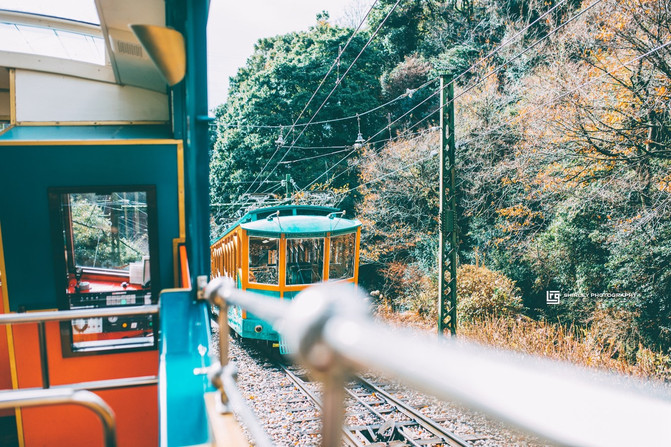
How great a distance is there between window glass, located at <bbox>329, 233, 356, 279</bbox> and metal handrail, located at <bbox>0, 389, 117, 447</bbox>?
8.99 m

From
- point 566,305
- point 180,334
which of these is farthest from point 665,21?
point 180,334

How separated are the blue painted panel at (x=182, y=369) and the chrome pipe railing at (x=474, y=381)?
1706mm

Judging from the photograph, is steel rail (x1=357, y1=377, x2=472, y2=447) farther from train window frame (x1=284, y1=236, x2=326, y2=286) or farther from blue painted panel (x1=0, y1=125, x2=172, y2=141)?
blue painted panel (x1=0, y1=125, x2=172, y2=141)

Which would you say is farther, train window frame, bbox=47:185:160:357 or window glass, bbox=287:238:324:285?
window glass, bbox=287:238:324:285

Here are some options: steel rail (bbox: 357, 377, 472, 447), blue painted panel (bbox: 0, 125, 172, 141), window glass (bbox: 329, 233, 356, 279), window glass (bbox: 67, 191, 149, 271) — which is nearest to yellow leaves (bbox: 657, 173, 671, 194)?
window glass (bbox: 329, 233, 356, 279)

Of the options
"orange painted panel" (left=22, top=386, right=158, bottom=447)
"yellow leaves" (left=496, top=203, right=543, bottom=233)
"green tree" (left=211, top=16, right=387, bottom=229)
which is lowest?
"orange painted panel" (left=22, top=386, right=158, bottom=447)

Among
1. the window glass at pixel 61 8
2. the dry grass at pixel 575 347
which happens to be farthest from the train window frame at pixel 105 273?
the dry grass at pixel 575 347

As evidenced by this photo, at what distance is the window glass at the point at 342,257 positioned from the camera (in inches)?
409

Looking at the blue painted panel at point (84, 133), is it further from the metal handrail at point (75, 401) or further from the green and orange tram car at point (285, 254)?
the green and orange tram car at point (285, 254)

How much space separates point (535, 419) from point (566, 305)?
1548 centimetres

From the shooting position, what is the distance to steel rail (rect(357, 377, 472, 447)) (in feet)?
20.7

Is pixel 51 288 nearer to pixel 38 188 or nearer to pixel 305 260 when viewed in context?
pixel 38 188

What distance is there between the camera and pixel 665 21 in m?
9.81

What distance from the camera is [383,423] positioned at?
6879 mm
